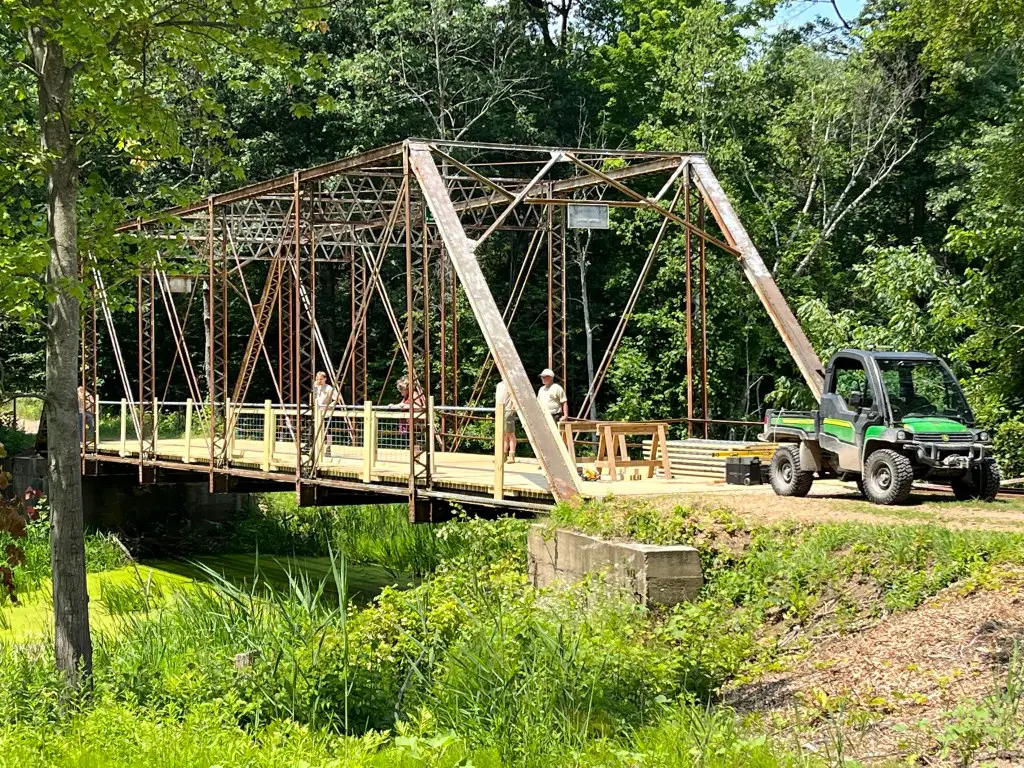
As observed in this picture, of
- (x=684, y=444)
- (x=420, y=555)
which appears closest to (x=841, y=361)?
(x=684, y=444)

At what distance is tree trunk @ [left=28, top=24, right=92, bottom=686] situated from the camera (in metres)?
8.68

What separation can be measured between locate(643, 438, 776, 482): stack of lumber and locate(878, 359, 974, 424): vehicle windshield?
120 inches

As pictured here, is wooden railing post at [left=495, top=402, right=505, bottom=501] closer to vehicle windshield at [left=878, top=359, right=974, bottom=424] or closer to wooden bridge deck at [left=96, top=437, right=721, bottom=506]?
wooden bridge deck at [left=96, top=437, right=721, bottom=506]

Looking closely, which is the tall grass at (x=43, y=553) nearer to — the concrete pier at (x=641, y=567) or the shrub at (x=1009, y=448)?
the concrete pier at (x=641, y=567)

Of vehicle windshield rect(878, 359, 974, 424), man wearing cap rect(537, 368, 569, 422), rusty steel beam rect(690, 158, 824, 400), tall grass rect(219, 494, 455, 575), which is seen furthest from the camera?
tall grass rect(219, 494, 455, 575)

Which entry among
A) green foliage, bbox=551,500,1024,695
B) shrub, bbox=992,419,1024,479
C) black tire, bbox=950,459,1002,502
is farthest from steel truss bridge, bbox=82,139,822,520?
shrub, bbox=992,419,1024,479

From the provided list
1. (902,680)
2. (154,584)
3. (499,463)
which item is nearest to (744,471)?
(499,463)

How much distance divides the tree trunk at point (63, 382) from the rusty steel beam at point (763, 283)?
29.3ft

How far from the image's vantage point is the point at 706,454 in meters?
16.8

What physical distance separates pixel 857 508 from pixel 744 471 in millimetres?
3213

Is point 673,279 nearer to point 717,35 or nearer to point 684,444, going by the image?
point 717,35

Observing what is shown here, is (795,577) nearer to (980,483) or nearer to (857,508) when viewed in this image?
(857,508)

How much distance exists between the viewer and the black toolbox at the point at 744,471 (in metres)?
15.1

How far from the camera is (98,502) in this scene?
26828 mm
